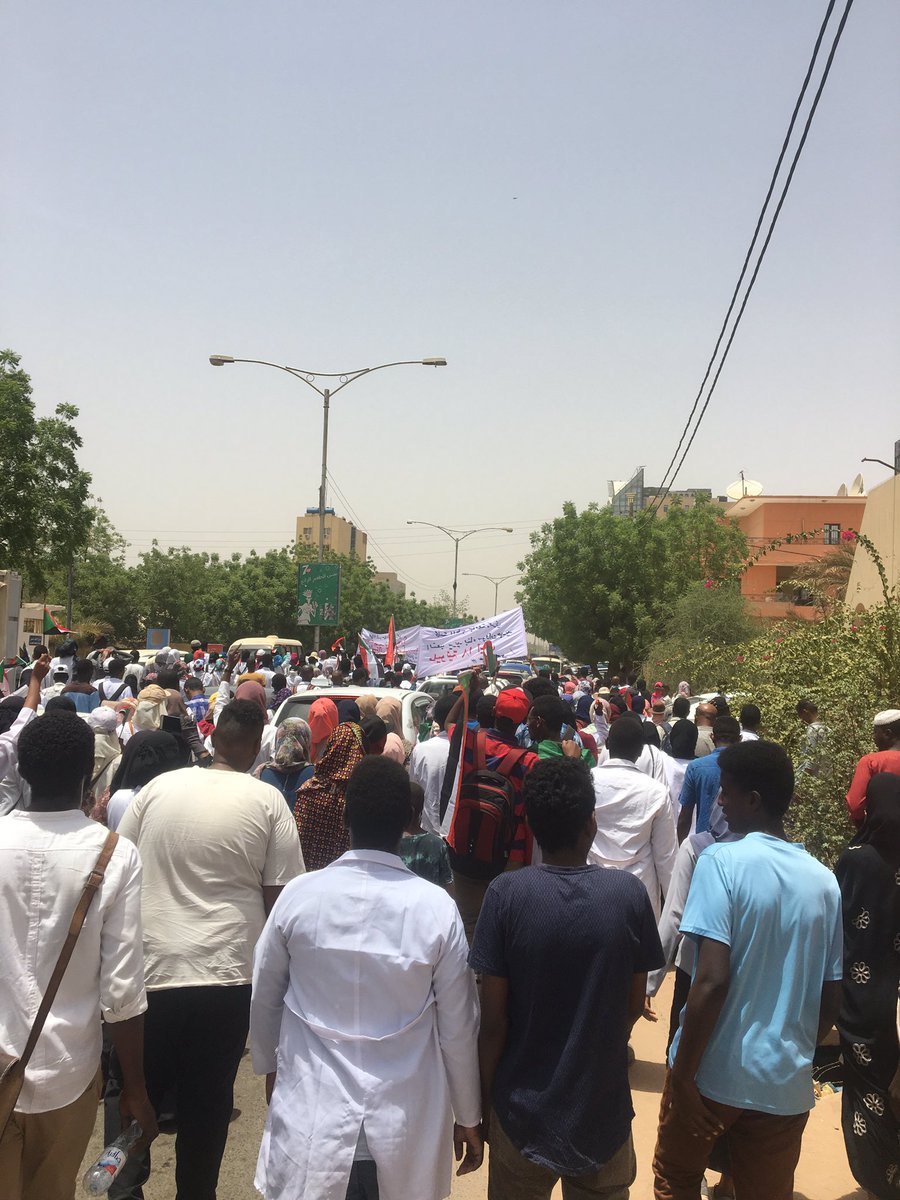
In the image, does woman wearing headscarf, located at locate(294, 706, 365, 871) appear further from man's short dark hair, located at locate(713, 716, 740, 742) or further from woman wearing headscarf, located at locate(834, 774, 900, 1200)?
man's short dark hair, located at locate(713, 716, 740, 742)

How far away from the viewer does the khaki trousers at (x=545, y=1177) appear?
112 inches

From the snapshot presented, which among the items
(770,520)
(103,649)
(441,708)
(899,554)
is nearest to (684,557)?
(770,520)

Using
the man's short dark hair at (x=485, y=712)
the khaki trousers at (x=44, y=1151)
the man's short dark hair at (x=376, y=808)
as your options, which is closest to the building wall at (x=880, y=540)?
the man's short dark hair at (x=485, y=712)

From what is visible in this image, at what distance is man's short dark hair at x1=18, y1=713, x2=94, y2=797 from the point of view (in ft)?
10.2

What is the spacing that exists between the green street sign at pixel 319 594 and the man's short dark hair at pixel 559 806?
22.4 meters

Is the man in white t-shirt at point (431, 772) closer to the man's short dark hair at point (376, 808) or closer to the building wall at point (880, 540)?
the man's short dark hair at point (376, 808)

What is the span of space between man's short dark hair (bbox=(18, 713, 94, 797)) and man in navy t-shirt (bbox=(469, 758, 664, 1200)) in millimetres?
1308

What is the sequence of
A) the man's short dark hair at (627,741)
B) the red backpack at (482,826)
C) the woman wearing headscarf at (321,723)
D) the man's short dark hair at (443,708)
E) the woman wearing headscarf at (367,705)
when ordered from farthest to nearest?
the woman wearing headscarf at (367,705)
the man's short dark hair at (443,708)
the woman wearing headscarf at (321,723)
the man's short dark hair at (627,741)
the red backpack at (482,826)

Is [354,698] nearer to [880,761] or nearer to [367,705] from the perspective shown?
[367,705]

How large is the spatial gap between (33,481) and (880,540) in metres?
22.9

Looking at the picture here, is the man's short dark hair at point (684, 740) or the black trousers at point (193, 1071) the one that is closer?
the black trousers at point (193, 1071)

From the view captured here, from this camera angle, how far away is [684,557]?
3922 centimetres

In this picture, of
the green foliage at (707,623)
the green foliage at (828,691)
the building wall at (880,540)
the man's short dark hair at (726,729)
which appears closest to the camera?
the man's short dark hair at (726,729)

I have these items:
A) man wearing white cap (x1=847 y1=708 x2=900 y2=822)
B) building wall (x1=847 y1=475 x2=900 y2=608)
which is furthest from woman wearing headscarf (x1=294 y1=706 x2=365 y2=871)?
building wall (x1=847 y1=475 x2=900 y2=608)
